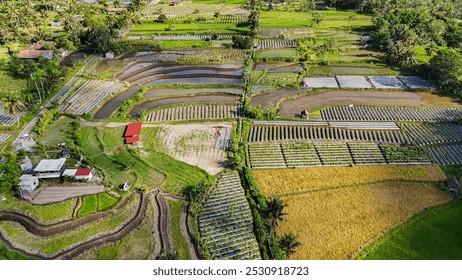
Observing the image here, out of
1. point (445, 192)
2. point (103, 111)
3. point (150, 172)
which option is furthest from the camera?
point (103, 111)

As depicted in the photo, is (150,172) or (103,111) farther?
(103,111)

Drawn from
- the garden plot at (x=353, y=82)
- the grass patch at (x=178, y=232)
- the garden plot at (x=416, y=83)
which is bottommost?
the grass patch at (x=178, y=232)

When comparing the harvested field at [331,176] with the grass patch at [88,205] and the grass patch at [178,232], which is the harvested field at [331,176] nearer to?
the grass patch at [178,232]

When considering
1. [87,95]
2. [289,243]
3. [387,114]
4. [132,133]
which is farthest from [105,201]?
[387,114]

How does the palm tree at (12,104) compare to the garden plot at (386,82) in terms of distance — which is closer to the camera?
the palm tree at (12,104)

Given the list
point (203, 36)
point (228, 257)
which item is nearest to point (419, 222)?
point (228, 257)

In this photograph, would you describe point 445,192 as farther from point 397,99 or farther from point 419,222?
point 397,99

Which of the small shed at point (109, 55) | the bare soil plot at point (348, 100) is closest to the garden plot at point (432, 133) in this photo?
the bare soil plot at point (348, 100)
